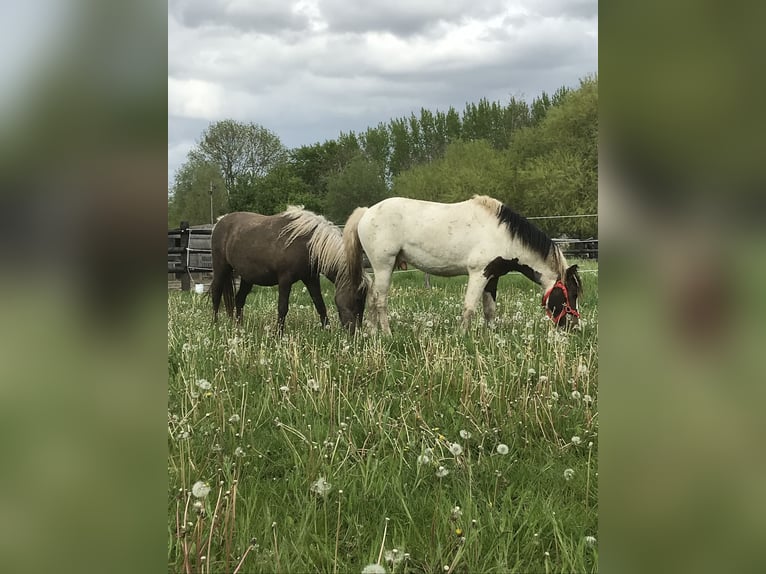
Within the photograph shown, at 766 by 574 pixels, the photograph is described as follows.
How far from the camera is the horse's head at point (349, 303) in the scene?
23.1 ft

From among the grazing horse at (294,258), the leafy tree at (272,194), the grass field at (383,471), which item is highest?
the leafy tree at (272,194)

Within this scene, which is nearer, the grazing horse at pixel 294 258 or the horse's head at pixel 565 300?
the horse's head at pixel 565 300

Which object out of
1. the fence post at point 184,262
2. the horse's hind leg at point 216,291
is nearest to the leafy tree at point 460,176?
the fence post at point 184,262

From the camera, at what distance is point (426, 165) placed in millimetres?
52281

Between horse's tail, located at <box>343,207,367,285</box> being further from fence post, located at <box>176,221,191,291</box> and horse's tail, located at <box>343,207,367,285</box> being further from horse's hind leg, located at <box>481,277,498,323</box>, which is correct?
fence post, located at <box>176,221,191,291</box>

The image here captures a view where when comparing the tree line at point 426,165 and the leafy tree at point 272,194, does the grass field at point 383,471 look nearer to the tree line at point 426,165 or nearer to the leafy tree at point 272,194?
the tree line at point 426,165

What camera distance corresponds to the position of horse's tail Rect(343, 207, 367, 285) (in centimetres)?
731

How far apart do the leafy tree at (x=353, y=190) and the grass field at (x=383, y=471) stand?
150 ft

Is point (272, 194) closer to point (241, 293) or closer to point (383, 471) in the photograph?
point (241, 293)

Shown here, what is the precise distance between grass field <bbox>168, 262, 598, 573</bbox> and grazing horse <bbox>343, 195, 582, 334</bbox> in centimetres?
260
